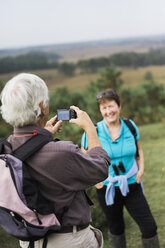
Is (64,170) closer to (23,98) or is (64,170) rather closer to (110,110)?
(23,98)

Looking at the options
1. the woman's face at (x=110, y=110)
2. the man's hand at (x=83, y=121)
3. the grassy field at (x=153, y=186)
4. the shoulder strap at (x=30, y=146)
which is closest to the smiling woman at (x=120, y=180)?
the woman's face at (x=110, y=110)

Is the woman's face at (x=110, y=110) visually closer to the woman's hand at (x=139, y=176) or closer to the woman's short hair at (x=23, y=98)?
the woman's hand at (x=139, y=176)

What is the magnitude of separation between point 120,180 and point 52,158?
5.27 feet

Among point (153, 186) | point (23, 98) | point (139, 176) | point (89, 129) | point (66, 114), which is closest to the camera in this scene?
point (23, 98)

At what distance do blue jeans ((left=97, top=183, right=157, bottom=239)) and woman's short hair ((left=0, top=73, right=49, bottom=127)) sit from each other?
174cm

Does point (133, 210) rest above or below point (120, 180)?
below

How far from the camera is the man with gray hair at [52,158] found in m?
1.70

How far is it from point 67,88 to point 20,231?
12396mm

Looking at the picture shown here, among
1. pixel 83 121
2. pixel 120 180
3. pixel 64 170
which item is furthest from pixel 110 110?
pixel 64 170

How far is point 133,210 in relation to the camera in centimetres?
319

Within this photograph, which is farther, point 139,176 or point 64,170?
point 139,176

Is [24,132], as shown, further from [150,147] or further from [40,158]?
[150,147]

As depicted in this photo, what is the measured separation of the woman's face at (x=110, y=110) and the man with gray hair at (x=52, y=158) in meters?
1.46

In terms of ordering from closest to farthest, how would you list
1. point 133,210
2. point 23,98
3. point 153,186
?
point 23,98
point 133,210
point 153,186
